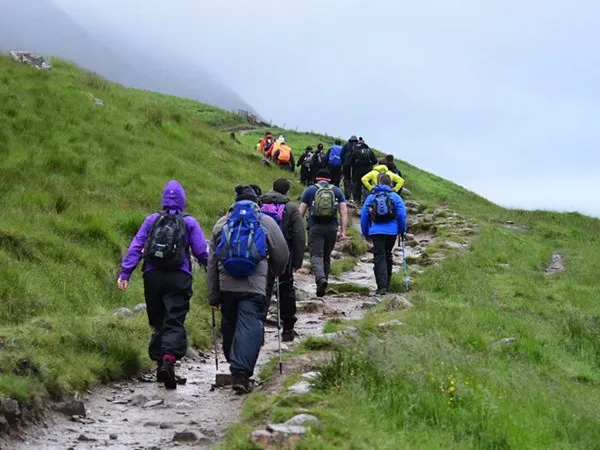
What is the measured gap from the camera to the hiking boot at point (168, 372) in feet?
28.5

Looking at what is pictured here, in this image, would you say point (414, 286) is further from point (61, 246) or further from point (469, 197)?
point (469, 197)

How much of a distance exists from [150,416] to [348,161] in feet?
62.0

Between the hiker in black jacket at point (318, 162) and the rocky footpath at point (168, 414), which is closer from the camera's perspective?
the rocky footpath at point (168, 414)

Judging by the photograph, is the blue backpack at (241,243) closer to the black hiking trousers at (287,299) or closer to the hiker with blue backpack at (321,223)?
the black hiking trousers at (287,299)

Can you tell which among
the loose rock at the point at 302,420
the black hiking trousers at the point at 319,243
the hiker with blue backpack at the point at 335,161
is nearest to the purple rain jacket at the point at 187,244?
the loose rock at the point at 302,420

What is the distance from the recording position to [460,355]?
8688 millimetres

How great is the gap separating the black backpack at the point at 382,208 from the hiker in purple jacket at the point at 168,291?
594cm

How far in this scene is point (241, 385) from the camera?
8.30 m

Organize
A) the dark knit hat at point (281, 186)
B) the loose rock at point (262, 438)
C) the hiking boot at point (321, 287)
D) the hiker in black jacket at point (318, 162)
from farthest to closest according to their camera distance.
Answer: the hiker in black jacket at point (318, 162)
the hiking boot at point (321, 287)
the dark knit hat at point (281, 186)
the loose rock at point (262, 438)

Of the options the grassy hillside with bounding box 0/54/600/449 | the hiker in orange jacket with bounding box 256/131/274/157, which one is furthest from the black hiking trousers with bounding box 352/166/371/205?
the hiker in orange jacket with bounding box 256/131/274/157

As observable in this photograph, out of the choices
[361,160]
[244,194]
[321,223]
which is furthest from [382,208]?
[361,160]

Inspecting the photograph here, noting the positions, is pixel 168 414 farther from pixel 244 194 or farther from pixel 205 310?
pixel 205 310

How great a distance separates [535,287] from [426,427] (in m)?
9.98

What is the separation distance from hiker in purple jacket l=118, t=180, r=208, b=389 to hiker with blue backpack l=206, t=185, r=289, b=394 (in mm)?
370
